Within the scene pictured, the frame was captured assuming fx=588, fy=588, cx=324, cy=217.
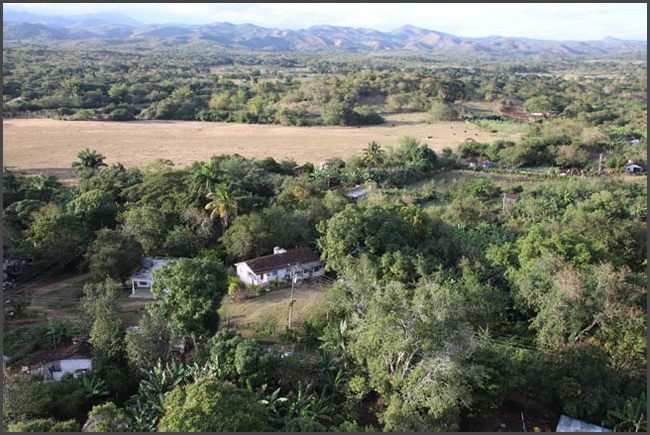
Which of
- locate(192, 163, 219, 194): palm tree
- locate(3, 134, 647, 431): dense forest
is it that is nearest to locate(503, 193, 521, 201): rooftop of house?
locate(3, 134, 647, 431): dense forest

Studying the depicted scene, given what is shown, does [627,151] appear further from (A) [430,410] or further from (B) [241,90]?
(B) [241,90]

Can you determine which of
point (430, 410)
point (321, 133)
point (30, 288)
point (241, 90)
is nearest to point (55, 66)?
point (241, 90)

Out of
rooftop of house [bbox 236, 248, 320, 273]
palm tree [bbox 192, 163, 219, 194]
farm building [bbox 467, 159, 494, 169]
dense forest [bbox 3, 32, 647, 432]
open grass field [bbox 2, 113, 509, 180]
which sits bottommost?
open grass field [bbox 2, 113, 509, 180]

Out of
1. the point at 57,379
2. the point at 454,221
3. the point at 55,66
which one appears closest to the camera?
the point at 57,379

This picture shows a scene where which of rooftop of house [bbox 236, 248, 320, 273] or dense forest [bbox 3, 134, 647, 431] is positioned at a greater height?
dense forest [bbox 3, 134, 647, 431]

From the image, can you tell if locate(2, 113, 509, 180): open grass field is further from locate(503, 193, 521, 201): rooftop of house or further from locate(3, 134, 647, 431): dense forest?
locate(3, 134, 647, 431): dense forest

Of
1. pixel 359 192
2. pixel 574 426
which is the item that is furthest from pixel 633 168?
pixel 574 426

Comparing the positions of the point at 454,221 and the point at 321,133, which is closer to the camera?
the point at 454,221

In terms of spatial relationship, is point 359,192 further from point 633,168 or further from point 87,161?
point 633,168
